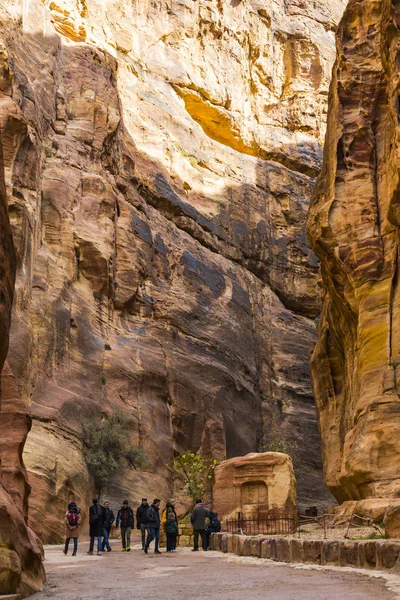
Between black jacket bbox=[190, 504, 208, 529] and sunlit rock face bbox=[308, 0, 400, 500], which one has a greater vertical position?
sunlit rock face bbox=[308, 0, 400, 500]

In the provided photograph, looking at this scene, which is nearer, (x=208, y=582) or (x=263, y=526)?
(x=208, y=582)

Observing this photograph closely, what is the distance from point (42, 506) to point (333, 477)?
41.3 feet

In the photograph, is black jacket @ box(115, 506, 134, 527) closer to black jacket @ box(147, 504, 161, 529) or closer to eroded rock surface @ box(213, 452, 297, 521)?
black jacket @ box(147, 504, 161, 529)

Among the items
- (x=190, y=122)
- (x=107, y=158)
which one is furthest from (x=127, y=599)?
(x=190, y=122)

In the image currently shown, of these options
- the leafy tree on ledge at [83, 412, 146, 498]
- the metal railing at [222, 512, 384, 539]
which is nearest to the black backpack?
the metal railing at [222, 512, 384, 539]

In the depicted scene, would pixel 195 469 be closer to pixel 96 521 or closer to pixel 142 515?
pixel 142 515

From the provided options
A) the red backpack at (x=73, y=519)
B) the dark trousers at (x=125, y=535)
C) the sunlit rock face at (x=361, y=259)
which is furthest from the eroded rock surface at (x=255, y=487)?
the red backpack at (x=73, y=519)

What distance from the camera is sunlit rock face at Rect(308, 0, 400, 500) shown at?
80.4 ft

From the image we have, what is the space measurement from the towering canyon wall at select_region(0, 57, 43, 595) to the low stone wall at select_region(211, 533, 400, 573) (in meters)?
5.08

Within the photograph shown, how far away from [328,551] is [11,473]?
569 cm

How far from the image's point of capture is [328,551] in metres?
13.4

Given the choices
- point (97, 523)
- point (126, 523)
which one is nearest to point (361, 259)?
point (126, 523)

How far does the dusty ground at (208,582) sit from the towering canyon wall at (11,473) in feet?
1.45

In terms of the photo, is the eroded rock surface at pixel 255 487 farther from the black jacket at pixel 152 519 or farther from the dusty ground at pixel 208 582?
the dusty ground at pixel 208 582
